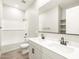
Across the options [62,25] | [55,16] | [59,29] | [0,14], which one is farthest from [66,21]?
[0,14]

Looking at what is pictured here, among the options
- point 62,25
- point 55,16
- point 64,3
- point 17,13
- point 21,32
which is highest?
point 17,13

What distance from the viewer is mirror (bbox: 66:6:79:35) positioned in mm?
1153

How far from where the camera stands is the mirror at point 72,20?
1.15 m

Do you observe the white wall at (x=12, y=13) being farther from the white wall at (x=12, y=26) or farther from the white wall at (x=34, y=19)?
the white wall at (x=34, y=19)

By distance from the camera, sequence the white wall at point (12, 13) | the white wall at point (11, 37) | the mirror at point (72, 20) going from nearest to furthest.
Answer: the mirror at point (72, 20)
the white wall at point (11, 37)
the white wall at point (12, 13)

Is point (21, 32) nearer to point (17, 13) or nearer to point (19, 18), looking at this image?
point (19, 18)

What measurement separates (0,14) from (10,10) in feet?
2.81

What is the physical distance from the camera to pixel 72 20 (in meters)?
1.22

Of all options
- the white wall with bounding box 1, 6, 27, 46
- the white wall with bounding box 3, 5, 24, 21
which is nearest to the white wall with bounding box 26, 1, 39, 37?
the white wall with bounding box 1, 6, 27, 46

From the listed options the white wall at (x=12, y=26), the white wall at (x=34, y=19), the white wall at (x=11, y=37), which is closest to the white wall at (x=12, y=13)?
the white wall at (x=12, y=26)

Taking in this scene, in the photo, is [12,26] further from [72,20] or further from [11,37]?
[72,20]

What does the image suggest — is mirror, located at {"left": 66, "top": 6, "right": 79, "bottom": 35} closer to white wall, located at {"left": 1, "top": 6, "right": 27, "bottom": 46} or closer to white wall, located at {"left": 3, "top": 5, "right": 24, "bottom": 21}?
white wall, located at {"left": 1, "top": 6, "right": 27, "bottom": 46}

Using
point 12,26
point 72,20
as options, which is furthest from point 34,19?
point 72,20

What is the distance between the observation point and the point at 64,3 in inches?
56.6
